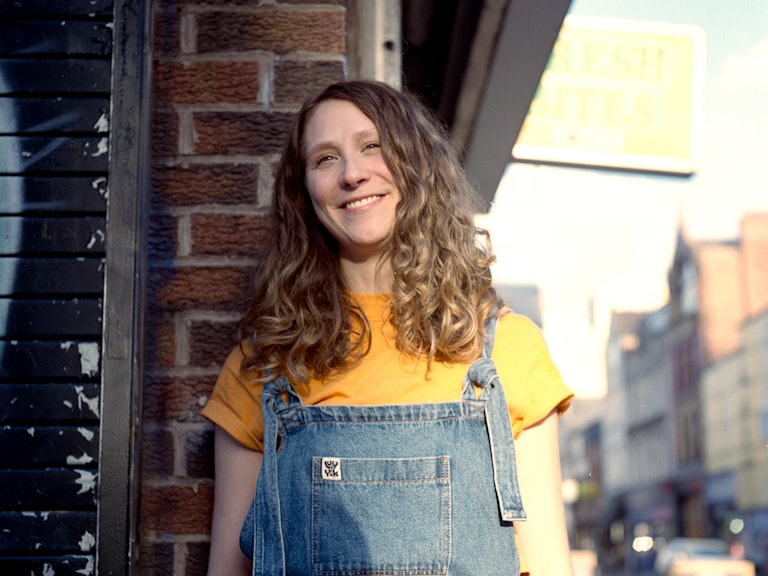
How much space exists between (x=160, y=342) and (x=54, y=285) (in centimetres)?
35

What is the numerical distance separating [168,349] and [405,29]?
2.05 m

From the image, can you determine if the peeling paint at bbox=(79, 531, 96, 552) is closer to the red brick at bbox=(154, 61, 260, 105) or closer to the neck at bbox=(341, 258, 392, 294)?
the neck at bbox=(341, 258, 392, 294)

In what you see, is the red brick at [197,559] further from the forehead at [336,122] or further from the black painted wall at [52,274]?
the forehead at [336,122]

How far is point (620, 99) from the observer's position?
170 inches

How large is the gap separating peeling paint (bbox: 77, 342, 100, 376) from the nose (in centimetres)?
58

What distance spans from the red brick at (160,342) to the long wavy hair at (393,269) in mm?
226

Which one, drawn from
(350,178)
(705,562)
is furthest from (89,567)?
(705,562)

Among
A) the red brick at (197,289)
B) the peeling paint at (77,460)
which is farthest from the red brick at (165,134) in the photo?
the peeling paint at (77,460)

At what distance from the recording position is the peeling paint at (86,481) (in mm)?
1872

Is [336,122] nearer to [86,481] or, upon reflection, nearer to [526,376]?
[526,376]

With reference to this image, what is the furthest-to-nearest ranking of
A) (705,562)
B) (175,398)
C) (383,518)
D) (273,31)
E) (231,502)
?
1. (705,562)
2. (273,31)
3. (175,398)
4. (231,502)
5. (383,518)

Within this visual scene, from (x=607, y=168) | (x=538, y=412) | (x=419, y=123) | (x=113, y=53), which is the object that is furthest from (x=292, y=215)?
(x=607, y=168)

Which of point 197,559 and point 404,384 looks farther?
point 197,559

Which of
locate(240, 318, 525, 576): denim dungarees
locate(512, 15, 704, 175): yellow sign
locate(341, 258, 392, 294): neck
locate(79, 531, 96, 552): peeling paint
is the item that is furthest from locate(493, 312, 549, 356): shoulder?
locate(512, 15, 704, 175): yellow sign
